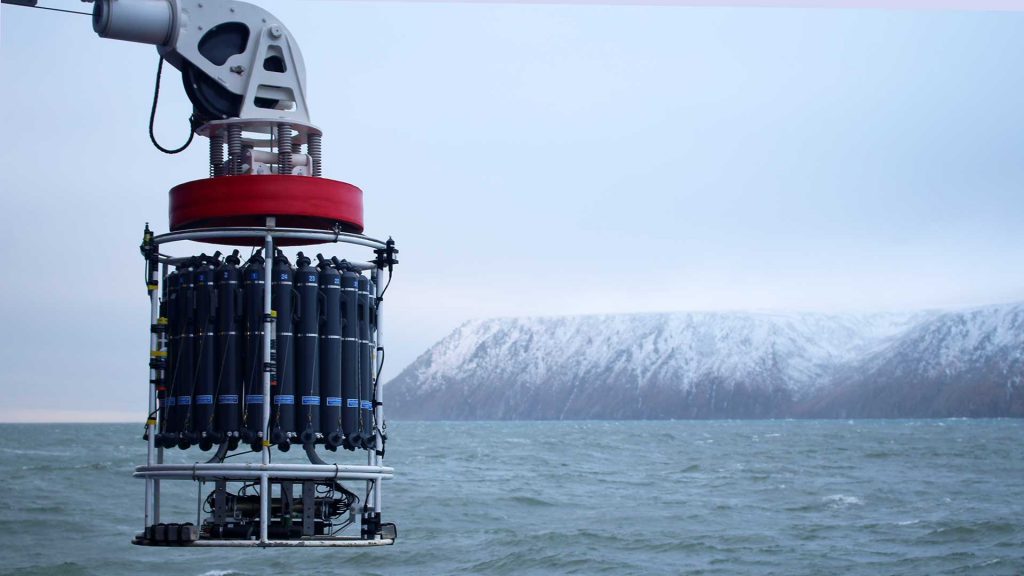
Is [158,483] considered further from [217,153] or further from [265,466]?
[217,153]

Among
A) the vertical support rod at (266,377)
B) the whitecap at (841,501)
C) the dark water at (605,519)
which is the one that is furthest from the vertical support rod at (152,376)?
the whitecap at (841,501)

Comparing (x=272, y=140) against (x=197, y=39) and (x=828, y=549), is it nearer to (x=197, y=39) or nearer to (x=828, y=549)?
(x=197, y=39)

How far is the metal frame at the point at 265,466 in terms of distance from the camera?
9242 mm

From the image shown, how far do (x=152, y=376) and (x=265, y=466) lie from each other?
47.1 inches

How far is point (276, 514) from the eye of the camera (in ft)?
31.9

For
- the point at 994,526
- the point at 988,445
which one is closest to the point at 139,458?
the point at 994,526

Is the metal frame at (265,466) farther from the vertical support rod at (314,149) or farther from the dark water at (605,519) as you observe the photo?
the dark water at (605,519)

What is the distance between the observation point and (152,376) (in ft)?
32.6

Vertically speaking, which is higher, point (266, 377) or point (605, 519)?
point (266, 377)

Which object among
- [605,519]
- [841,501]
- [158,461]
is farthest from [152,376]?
[841,501]

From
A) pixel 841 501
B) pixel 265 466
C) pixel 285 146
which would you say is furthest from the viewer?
pixel 841 501

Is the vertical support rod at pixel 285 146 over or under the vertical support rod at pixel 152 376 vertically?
over

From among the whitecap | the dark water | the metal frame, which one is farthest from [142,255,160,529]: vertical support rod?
the whitecap

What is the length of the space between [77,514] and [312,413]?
1111 inches
